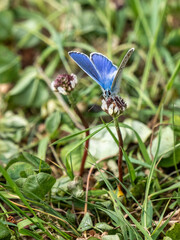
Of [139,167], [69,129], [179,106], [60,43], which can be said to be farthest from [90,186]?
[60,43]

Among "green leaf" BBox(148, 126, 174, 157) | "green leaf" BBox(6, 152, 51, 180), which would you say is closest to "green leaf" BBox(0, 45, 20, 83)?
"green leaf" BBox(6, 152, 51, 180)

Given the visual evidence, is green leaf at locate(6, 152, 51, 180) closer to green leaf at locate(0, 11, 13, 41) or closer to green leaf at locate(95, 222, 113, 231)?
green leaf at locate(95, 222, 113, 231)

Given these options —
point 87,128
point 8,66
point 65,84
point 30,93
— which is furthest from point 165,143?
point 8,66

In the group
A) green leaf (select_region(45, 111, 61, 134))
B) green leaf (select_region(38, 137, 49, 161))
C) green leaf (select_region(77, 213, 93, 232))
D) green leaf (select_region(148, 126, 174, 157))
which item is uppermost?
green leaf (select_region(45, 111, 61, 134))

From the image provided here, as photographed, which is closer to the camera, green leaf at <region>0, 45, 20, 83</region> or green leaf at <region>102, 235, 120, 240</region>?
green leaf at <region>102, 235, 120, 240</region>

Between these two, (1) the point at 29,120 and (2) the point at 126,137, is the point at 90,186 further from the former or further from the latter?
(1) the point at 29,120

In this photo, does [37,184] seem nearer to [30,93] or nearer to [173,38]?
[30,93]

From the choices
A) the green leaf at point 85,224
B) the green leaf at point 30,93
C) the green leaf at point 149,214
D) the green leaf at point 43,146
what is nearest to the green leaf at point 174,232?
the green leaf at point 149,214

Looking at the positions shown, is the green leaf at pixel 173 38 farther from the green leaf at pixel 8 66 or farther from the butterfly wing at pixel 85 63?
the butterfly wing at pixel 85 63
